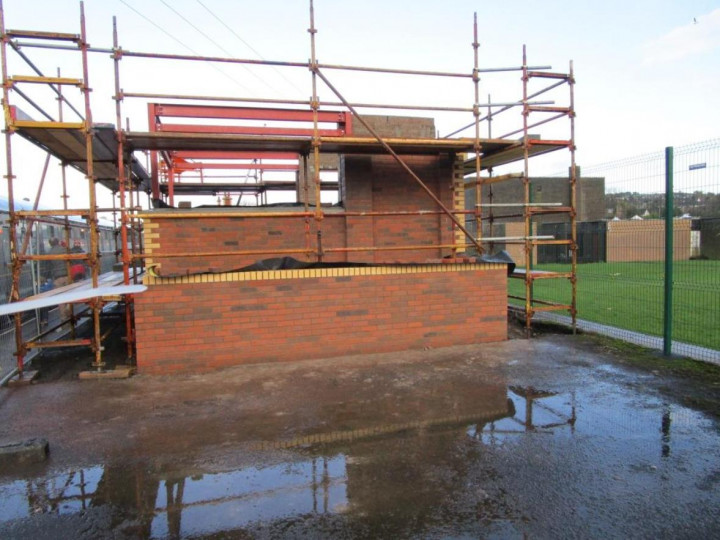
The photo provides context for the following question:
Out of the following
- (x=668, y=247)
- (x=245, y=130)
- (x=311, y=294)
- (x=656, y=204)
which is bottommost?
(x=311, y=294)

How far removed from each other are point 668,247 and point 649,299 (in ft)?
23.6

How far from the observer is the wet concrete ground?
272cm

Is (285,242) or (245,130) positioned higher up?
(245,130)

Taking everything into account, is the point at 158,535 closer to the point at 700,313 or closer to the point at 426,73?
the point at 426,73

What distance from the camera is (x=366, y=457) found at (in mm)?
3486

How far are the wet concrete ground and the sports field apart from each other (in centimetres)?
261

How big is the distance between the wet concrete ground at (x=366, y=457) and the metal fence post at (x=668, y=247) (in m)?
0.99

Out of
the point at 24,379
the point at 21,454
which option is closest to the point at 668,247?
the point at 21,454

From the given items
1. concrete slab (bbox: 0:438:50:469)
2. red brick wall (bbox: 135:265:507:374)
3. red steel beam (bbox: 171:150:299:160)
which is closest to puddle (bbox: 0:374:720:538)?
concrete slab (bbox: 0:438:50:469)

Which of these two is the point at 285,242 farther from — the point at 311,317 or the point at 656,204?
the point at 656,204

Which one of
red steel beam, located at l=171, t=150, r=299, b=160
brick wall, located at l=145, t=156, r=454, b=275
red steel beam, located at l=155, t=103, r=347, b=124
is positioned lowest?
brick wall, located at l=145, t=156, r=454, b=275

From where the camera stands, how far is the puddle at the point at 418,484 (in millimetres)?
2674

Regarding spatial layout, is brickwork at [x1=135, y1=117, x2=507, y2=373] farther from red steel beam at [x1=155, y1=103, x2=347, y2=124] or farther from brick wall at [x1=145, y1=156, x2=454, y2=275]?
red steel beam at [x1=155, y1=103, x2=347, y2=124]

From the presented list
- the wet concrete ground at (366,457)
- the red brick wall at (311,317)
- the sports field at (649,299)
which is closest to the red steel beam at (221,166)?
the red brick wall at (311,317)
